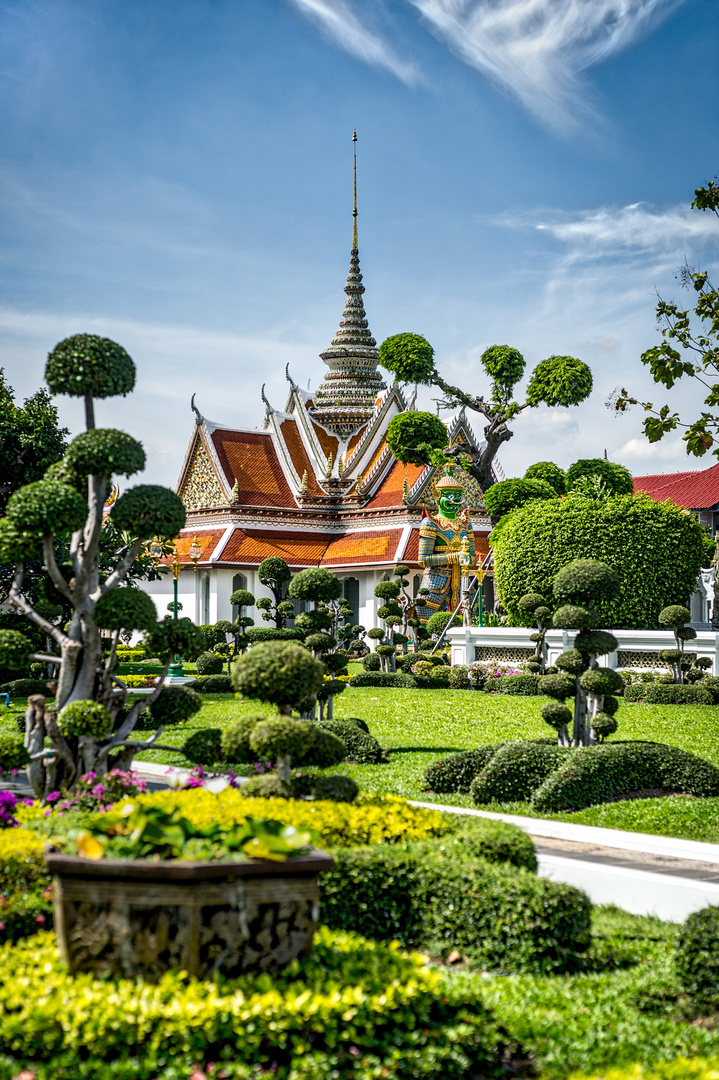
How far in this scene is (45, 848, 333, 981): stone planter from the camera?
5078 mm

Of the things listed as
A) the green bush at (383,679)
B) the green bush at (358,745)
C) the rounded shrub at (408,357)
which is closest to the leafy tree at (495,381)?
the rounded shrub at (408,357)

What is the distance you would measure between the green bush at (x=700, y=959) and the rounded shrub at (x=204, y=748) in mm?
5134

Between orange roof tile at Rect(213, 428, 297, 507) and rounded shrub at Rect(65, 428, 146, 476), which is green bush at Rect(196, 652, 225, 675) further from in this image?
rounded shrub at Rect(65, 428, 146, 476)

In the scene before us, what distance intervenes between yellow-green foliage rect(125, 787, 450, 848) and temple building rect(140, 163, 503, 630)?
30451 mm

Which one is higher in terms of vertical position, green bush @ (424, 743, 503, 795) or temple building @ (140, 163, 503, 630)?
temple building @ (140, 163, 503, 630)

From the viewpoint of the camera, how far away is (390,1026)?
195 inches

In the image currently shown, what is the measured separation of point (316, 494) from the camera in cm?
4512

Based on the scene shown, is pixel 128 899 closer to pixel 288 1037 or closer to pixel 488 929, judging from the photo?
pixel 288 1037

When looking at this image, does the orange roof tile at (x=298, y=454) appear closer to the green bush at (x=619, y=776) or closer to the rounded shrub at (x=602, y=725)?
the rounded shrub at (x=602, y=725)

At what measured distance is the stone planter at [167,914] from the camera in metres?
5.08

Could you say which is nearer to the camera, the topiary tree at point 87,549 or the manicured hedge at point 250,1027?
the manicured hedge at point 250,1027

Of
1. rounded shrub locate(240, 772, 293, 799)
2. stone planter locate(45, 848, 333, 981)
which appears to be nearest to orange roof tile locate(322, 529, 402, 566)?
rounded shrub locate(240, 772, 293, 799)

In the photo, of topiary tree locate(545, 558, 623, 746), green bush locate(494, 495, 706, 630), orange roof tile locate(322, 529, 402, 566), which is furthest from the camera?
orange roof tile locate(322, 529, 402, 566)

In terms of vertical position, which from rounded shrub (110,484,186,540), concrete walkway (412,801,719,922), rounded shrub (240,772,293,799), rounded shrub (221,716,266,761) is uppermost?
rounded shrub (110,484,186,540)
